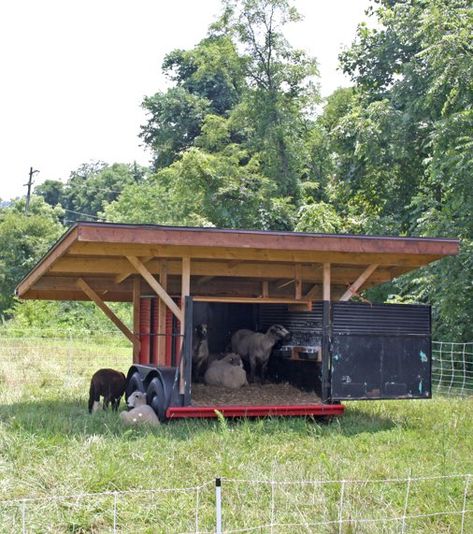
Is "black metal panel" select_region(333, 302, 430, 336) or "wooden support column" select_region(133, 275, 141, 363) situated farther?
"wooden support column" select_region(133, 275, 141, 363)

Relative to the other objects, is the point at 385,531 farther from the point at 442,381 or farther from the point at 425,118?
the point at 425,118

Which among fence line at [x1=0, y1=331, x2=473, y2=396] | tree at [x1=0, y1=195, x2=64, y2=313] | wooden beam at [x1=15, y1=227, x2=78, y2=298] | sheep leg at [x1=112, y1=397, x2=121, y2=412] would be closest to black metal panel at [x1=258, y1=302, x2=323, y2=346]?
sheep leg at [x1=112, y1=397, x2=121, y2=412]

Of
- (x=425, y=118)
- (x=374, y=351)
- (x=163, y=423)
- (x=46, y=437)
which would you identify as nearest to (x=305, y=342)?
(x=374, y=351)

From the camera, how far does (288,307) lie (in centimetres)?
1322

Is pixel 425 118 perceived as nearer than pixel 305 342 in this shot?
No

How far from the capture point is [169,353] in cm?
1245

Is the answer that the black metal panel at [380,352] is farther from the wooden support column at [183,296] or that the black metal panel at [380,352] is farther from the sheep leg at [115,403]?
the sheep leg at [115,403]

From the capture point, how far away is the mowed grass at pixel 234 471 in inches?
267

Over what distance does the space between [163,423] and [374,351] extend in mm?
2931

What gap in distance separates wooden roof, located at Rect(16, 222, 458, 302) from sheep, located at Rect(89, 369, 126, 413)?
61.2 inches

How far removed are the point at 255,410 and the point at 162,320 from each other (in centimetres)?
237

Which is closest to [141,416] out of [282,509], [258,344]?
[258,344]

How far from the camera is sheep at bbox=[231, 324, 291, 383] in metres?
13.1

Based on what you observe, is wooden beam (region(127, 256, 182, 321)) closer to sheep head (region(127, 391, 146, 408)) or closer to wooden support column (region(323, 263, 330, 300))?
sheep head (region(127, 391, 146, 408))
